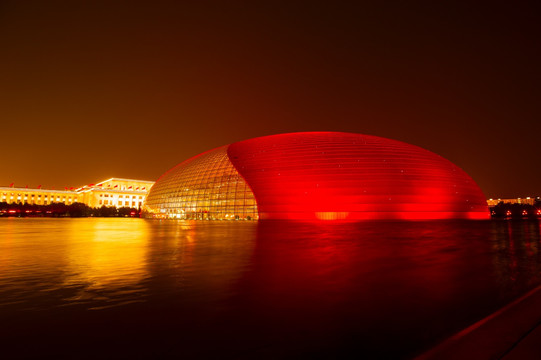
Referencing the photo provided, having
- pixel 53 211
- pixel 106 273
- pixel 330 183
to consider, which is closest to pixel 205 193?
pixel 330 183

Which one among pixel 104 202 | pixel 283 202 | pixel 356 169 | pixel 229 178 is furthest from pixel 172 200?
pixel 104 202

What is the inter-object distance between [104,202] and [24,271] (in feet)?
407

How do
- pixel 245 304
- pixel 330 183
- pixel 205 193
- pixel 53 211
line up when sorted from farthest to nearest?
pixel 53 211, pixel 205 193, pixel 330 183, pixel 245 304

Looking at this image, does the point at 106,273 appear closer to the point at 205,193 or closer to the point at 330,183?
the point at 330,183

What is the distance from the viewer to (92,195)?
394 feet

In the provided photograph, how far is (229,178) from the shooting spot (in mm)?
49625

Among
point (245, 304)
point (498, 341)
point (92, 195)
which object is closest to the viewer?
point (498, 341)

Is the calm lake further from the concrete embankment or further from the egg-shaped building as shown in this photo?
the egg-shaped building

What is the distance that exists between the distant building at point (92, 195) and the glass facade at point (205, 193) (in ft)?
214

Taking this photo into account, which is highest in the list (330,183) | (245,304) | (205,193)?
(330,183)

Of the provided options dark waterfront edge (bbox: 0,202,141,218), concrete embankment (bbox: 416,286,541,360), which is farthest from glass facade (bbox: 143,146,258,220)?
concrete embankment (bbox: 416,286,541,360)

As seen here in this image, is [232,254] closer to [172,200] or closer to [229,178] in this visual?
[229,178]

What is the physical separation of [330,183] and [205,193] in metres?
19.6

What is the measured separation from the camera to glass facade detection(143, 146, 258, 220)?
157 ft
